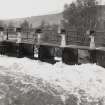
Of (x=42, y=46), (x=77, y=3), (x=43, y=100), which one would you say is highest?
(x=77, y=3)

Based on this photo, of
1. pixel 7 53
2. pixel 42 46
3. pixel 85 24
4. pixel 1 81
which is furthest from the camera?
pixel 85 24

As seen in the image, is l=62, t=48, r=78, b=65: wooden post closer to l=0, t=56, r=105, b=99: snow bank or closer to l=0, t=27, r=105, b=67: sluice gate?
l=0, t=27, r=105, b=67: sluice gate

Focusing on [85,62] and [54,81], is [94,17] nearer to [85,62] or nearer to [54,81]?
[85,62]

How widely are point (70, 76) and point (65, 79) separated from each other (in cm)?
46

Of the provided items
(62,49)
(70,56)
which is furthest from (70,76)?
(62,49)

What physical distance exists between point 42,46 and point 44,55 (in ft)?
2.09

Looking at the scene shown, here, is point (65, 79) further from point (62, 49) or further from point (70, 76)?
point (62, 49)

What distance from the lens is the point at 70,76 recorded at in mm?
12430

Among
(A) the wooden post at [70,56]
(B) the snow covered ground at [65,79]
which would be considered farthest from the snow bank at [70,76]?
(A) the wooden post at [70,56]

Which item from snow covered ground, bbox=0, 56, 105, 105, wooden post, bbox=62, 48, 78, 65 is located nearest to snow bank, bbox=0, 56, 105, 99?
snow covered ground, bbox=0, 56, 105, 105

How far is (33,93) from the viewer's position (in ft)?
32.9

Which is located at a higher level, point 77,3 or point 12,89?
point 77,3

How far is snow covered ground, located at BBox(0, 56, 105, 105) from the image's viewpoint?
396 inches

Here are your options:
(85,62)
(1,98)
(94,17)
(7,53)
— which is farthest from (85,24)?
(1,98)
